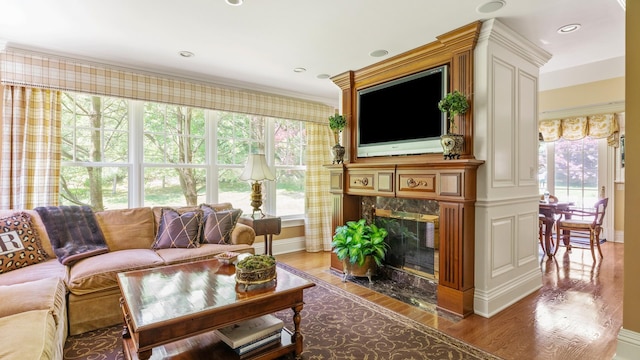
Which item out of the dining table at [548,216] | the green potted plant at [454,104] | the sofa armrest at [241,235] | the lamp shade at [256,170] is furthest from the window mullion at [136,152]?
the dining table at [548,216]

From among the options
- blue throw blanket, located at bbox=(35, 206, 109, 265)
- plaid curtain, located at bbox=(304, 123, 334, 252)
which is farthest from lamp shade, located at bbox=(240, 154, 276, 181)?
blue throw blanket, located at bbox=(35, 206, 109, 265)

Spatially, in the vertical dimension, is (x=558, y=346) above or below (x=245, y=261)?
below

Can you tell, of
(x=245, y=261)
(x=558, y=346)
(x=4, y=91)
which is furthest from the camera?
(x=4, y=91)

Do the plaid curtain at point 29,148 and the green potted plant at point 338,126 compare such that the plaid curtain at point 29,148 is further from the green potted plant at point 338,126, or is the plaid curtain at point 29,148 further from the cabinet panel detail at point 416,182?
the cabinet panel detail at point 416,182

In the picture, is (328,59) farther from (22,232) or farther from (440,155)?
(22,232)

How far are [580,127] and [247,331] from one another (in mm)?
6448

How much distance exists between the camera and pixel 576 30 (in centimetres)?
280

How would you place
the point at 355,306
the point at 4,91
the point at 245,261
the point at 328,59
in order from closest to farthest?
the point at 245,261
the point at 355,306
the point at 4,91
the point at 328,59

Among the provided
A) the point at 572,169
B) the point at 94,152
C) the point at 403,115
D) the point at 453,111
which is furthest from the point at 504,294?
the point at 94,152

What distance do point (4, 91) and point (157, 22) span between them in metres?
1.83

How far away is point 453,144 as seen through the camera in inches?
108

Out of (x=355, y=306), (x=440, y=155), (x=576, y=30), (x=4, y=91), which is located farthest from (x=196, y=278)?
(x=576, y=30)

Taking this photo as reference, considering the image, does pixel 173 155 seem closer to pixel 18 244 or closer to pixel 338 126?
pixel 18 244

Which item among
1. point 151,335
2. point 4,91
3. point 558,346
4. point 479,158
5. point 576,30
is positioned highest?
point 576,30
